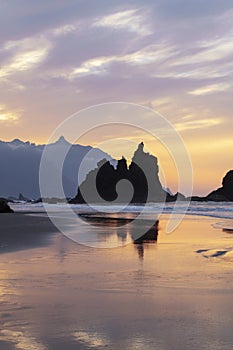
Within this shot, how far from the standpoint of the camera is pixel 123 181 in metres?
147

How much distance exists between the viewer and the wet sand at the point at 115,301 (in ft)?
18.5

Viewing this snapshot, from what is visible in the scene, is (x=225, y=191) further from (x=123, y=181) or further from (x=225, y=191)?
(x=123, y=181)

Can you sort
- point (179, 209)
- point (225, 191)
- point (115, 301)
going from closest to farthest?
point (115, 301) → point (179, 209) → point (225, 191)

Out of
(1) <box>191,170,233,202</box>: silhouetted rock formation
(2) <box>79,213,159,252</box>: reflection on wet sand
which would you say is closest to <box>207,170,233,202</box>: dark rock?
(1) <box>191,170,233,202</box>: silhouetted rock formation

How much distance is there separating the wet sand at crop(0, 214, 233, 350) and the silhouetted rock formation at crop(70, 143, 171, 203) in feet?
405

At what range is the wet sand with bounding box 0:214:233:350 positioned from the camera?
5.64 m

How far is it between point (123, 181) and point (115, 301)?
13902 centimetres

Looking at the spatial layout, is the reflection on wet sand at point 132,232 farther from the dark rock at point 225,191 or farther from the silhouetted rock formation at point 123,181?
the silhouetted rock formation at point 123,181

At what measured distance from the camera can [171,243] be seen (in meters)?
17.9

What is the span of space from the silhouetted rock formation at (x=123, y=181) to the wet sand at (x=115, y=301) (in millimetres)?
123589

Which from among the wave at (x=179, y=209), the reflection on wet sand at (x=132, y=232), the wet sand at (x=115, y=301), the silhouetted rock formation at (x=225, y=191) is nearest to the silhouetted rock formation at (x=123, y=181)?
the silhouetted rock formation at (x=225, y=191)

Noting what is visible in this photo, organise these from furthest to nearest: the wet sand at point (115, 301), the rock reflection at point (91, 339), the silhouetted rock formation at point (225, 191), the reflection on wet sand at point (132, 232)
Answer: the silhouetted rock formation at point (225, 191) → the reflection on wet sand at point (132, 232) → the wet sand at point (115, 301) → the rock reflection at point (91, 339)

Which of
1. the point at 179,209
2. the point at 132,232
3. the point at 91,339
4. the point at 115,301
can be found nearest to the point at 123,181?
the point at 179,209

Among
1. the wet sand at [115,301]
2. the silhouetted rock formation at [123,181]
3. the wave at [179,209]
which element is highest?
the silhouetted rock formation at [123,181]
